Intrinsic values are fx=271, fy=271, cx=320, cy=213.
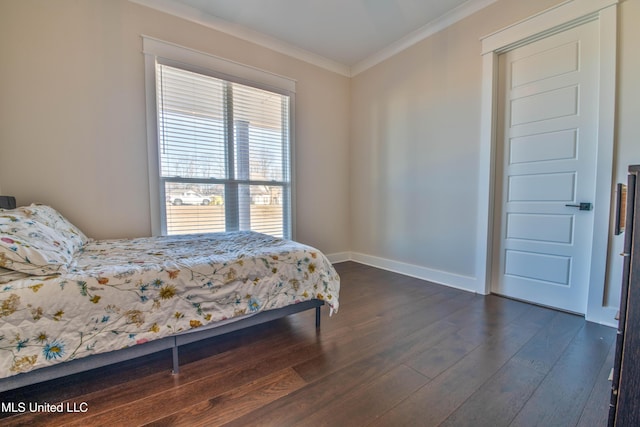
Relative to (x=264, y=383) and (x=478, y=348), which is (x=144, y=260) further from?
(x=478, y=348)

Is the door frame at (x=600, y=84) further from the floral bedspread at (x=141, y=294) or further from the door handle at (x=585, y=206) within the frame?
the floral bedspread at (x=141, y=294)

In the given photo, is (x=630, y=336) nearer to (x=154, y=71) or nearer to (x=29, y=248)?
(x=29, y=248)

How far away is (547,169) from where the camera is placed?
2.46 m

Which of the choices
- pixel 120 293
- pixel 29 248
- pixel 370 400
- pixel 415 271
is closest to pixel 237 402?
pixel 370 400

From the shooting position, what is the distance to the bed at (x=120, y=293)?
122cm

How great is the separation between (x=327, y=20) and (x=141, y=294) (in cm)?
320

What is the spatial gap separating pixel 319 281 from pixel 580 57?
9.27 feet

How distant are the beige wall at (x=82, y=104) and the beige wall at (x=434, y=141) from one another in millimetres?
2167

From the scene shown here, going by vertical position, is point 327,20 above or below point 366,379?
above

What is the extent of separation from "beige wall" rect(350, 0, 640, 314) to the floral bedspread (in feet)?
5.72

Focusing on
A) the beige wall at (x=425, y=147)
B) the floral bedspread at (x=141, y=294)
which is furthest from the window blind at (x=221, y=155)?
the beige wall at (x=425, y=147)

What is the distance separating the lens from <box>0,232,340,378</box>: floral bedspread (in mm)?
1208

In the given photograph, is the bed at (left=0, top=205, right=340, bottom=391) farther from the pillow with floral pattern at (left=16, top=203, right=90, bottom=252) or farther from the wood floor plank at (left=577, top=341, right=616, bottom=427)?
the wood floor plank at (left=577, top=341, right=616, bottom=427)

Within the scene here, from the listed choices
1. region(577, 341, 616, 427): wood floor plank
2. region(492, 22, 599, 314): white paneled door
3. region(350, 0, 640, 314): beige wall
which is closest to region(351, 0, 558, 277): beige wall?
region(350, 0, 640, 314): beige wall
